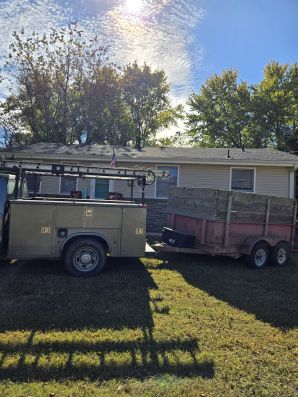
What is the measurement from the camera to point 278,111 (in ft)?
104

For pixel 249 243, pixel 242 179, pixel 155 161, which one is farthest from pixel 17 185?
pixel 242 179

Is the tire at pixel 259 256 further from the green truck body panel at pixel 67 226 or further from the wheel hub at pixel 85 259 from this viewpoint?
the wheel hub at pixel 85 259

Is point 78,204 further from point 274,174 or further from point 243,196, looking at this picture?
point 274,174

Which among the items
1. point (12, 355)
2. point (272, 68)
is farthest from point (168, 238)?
point (272, 68)

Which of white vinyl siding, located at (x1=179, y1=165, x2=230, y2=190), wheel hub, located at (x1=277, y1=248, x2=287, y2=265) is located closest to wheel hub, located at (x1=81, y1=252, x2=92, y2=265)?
wheel hub, located at (x1=277, y1=248, x2=287, y2=265)

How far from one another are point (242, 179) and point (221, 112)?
2219cm

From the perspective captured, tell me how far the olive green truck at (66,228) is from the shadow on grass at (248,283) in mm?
1614

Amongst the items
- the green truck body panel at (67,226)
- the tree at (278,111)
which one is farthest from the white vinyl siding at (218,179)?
the tree at (278,111)

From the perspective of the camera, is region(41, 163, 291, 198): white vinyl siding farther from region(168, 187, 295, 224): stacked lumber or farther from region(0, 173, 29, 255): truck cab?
region(0, 173, 29, 255): truck cab

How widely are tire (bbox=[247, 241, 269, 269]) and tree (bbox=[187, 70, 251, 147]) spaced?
84.8 ft

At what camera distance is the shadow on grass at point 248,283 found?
232 inches

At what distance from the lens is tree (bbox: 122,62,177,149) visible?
124 feet

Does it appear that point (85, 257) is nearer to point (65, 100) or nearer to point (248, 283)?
point (248, 283)

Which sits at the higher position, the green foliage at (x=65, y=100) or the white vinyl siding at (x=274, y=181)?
the green foliage at (x=65, y=100)
